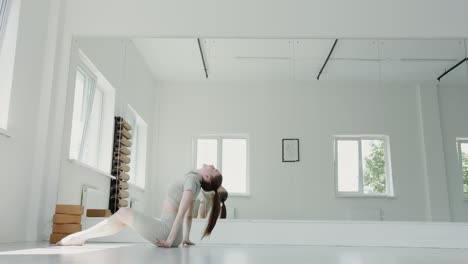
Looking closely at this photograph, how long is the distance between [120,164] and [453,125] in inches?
164

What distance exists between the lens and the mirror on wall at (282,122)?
5.62 meters

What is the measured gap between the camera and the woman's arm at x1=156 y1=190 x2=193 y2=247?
3.72m

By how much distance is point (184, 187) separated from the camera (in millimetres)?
3861

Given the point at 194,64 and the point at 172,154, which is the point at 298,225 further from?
the point at 194,64

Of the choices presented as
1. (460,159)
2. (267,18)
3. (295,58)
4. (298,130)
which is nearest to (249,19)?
(267,18)

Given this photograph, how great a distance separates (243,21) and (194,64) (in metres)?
0.84

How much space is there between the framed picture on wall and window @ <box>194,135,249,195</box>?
1.60 feet

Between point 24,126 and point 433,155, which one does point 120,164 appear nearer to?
point 24,126

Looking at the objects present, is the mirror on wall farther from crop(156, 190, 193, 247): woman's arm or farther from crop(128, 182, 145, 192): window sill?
crop(156, 190, 193, 247): woman's arm

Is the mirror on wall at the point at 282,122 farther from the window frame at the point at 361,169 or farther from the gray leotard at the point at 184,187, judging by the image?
the gray leotard at the point at 184,187

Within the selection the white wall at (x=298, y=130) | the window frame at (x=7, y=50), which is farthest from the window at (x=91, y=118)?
the window frame at (x=7, y=50)

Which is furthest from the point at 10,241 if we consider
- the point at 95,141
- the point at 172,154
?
the point at 172,154

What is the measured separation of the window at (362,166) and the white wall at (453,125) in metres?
0.75

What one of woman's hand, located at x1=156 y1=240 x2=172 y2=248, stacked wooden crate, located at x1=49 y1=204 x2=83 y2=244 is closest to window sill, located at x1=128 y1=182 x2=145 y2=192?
stacked wooden crate, located at x1=49 y1=204 x2=83 y2=244
